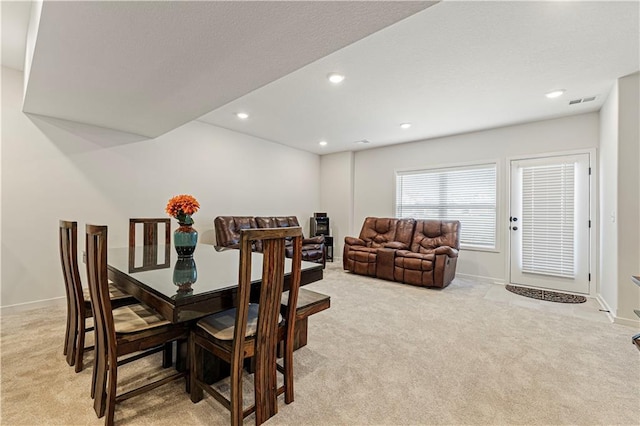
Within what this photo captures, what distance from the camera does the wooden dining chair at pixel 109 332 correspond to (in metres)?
1.40

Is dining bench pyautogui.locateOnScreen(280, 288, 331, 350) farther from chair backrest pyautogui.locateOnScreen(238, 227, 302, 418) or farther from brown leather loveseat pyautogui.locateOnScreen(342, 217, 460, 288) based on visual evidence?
brown leather loveseat pyautogui.locateOnScreen(342, 217, 460, 288)

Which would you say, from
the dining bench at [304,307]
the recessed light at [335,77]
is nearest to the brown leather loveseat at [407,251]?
the dining bench at [304,307]

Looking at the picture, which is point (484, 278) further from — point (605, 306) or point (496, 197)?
point (605, 306)

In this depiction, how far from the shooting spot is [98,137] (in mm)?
3547

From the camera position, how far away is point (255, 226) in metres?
5.01

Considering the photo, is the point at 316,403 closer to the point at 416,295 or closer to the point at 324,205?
the point at 416,295

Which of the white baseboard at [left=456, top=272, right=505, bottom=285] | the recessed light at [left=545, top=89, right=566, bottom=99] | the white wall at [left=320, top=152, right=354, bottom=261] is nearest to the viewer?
the recessed light at [left=545, top=89, right=566, bottom=99]

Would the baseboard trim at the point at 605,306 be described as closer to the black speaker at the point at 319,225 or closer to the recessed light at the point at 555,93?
the recessed light at the point at 555,93

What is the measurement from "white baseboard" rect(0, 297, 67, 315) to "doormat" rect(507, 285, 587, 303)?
19.5 ft

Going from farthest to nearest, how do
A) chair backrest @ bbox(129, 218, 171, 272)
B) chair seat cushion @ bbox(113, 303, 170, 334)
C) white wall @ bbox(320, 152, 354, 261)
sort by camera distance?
1. white wall @ bbox(320, 152, 354, 261)
2. chair backrest @ bbox(129, 218, 171, 272)
3. chair seat cushion @ bbox(113, 303, 170, 334)

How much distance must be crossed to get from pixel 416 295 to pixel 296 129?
327 cm

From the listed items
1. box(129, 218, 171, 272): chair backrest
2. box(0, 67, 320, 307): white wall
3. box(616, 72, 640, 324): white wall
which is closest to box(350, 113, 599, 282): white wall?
box(616, 72, 640, 324): white wall

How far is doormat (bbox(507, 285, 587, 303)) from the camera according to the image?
3707 mm

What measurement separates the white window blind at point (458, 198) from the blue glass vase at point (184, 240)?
4.45 meters
